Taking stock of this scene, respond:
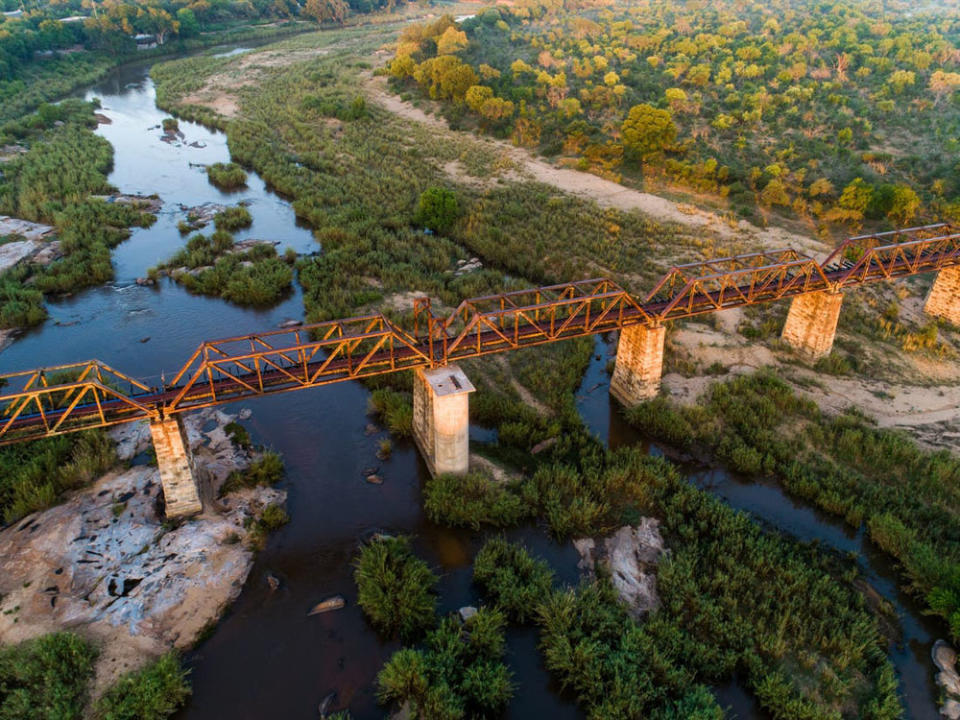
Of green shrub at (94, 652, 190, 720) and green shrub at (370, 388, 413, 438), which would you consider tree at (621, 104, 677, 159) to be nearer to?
green shrub at (370, 388, 413, 438)

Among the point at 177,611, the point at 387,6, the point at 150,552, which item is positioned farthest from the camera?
the point at 387,6

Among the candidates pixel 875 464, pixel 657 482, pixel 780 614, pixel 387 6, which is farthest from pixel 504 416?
pixel 387 6

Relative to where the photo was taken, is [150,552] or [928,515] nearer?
[150,552]

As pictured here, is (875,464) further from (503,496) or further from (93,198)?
(93,198)

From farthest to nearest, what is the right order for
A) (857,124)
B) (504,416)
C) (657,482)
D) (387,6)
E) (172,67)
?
(387,6) < (172,67) < (857,124) < (504,416) < (657,482)

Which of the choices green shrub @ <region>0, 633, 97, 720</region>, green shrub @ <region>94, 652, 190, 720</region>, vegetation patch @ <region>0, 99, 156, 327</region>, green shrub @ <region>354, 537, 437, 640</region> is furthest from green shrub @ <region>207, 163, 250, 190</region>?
green shrub @ <region>94, 652, 190, 720</region>

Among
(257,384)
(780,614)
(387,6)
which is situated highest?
(387,6)

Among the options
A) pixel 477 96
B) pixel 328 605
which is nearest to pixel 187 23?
pixel 477 96

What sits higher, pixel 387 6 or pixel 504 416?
pixel 387 6
